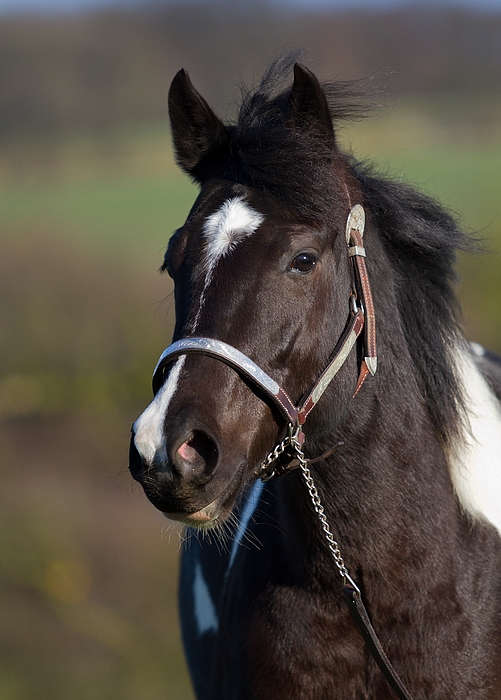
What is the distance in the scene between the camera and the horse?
7.85 ft

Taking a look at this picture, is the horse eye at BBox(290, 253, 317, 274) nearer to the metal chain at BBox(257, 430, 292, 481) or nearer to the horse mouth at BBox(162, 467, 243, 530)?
the metal chain at BBox(257, 430, 292, 481)

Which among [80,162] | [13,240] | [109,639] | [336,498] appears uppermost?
[336,498]

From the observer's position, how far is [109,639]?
897 cm

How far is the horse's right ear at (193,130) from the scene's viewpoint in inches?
112

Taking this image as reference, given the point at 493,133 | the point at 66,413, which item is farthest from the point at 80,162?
the point at 493,133

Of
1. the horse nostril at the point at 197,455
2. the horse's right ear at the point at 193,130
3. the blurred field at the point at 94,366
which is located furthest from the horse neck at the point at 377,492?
the blurred field at the point at 94,366

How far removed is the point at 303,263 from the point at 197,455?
702 millimetres

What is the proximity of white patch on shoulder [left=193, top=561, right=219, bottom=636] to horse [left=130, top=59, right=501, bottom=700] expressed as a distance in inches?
21.8

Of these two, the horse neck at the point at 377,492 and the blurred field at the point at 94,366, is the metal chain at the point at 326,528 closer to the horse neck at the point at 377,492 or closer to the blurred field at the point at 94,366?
the horse neck at the point at 377,492

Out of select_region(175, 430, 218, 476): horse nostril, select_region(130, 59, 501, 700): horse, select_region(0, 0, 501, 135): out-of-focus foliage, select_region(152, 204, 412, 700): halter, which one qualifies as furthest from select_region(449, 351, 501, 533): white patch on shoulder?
select_region(0, 0, 501, 135): out-of-focus foliage

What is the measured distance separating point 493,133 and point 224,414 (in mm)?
17490

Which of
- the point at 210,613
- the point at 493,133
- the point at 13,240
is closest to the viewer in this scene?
the point at 210,613

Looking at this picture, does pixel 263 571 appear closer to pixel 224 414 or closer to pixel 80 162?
pixel 224 414

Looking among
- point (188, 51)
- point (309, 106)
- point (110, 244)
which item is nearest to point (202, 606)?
point (309, 106)
